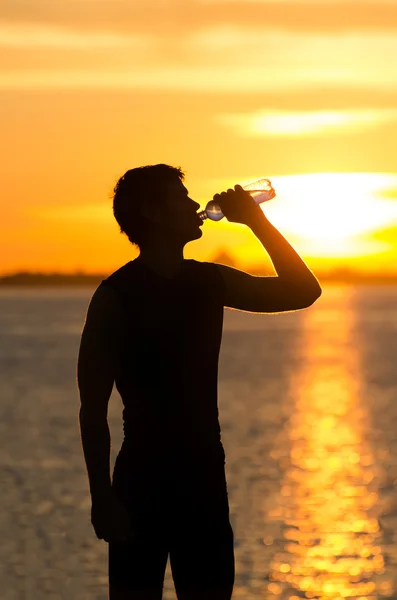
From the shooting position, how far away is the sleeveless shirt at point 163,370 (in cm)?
528

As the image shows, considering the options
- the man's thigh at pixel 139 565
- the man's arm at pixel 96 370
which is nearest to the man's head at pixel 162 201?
the man's arm at pixel 96 370

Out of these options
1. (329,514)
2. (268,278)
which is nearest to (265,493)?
(329,514)

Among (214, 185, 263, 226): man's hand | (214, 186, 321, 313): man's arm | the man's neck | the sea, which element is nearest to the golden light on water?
the sea

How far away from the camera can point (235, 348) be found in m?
98.7

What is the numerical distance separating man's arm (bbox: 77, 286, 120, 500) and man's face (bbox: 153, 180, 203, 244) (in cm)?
37

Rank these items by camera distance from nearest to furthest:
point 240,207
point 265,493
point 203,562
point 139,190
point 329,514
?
point 203,562 → point 139,190 → point 240,207 → point 329,514 → point 265,493

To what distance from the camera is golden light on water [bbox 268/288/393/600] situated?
1371 cm

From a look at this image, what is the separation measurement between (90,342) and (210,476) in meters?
0.69

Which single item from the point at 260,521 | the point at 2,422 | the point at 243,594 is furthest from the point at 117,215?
the point at 2,422

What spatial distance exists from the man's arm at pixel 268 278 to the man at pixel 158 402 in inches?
4.3

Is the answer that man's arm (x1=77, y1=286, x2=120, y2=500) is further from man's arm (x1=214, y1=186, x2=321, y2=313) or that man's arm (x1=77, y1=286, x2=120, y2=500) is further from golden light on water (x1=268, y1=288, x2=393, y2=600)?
golden light on water (x1=268, y1=288, x2=393, y2=600)

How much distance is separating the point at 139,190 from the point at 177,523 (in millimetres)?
1286

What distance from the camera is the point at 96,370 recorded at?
5273 millimetres

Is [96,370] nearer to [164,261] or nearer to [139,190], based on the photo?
[164,261]
